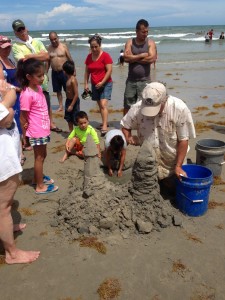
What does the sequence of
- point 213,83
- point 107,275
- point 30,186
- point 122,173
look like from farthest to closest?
point 213,83 < point 122,173 < point 30,186 < point 107,275

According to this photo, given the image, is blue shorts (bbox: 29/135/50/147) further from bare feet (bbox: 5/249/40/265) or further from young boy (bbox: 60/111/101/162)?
bare feet (bbox: 5/249/40/265)

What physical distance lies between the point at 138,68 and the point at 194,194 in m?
3.30

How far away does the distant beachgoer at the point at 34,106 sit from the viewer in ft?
11.8

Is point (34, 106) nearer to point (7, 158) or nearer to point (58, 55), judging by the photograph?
point (7, 158)

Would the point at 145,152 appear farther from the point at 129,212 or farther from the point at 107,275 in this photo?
the point at 107,275

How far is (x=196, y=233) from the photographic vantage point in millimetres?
3365

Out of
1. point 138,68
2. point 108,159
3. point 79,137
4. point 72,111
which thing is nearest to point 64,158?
point 79,137

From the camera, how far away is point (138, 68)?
6.00 metres

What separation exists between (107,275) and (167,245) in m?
0.74

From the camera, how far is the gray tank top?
588 centimetres

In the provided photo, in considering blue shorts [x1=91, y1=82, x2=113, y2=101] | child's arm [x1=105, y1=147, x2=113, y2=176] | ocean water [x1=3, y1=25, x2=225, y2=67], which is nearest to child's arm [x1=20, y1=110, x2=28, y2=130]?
child's arm [x1=105, y1=147, x2=113, y2=176]

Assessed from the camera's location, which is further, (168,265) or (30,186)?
(30,186)

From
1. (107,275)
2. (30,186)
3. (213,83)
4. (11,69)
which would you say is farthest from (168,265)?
(213,83)

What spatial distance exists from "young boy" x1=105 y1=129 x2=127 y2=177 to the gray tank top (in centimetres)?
184
